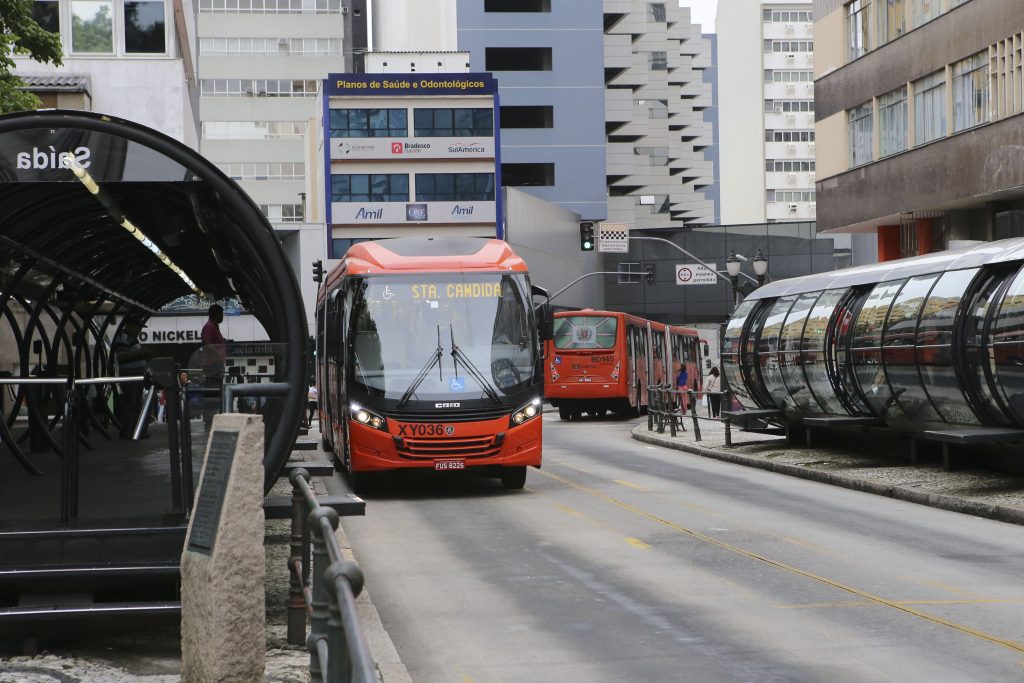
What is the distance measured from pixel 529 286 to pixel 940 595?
999cm

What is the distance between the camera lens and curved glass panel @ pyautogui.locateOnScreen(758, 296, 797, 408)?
26062mm

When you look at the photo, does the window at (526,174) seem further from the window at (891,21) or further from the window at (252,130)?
the window at (891,21)

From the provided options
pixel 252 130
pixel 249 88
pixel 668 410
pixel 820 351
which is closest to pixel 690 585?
pixel 820 351

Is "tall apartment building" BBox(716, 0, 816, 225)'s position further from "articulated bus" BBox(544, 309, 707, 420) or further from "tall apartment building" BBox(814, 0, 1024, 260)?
"tall apartment building" BBox(814, 0, 1024, 260)

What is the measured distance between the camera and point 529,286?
20219 millimetres

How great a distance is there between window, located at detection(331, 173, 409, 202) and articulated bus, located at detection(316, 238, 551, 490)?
218ft

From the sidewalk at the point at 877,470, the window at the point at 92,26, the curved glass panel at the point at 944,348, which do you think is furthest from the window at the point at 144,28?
the curved glass panel at the point at 944,348

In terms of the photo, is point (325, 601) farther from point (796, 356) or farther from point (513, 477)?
point (796, 356)

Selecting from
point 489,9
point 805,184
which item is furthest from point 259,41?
point 805,184

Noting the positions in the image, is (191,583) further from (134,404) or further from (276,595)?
(134,404)

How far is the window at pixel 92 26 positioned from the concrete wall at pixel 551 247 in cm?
3539

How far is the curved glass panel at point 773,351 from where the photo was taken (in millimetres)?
26062

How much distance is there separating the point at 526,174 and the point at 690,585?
277 ft

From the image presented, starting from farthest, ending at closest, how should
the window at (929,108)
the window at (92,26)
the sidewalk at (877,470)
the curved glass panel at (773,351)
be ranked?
the window at (92,26), the window at (929,108), the curved glass panel at (773,351), the sidewalk at (877,470)
